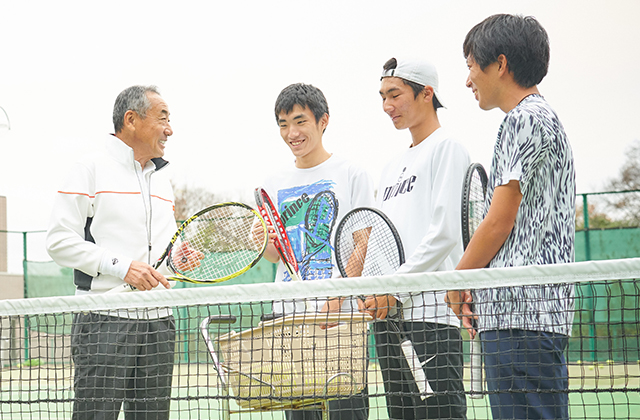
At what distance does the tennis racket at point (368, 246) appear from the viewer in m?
2.78

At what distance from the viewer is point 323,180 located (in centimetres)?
336

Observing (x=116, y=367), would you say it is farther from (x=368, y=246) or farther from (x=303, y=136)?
(x=303, y=136)

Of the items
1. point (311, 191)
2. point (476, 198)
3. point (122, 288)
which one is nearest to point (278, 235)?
point (311, 191)

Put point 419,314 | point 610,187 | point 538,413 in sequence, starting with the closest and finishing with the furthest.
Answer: point 538,413
point 419,314
point 610,187

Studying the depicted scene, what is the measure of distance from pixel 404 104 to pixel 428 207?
50 cm

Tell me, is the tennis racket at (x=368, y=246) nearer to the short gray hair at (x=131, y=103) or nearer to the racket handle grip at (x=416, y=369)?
the racket handle grip at (x=416, y=369)

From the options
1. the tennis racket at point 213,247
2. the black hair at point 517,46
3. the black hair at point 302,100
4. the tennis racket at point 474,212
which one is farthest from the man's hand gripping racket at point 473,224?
the black hair at point 302,100

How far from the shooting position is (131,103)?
11.0 ft

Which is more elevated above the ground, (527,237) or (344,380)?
(527,237)

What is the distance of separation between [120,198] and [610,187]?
1897 cm

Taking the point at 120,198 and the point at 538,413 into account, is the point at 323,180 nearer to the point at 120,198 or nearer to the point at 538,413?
the point at 120,198

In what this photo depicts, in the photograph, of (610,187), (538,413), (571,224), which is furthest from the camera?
(610,187)

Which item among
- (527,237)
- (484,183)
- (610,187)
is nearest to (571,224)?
(527,237)

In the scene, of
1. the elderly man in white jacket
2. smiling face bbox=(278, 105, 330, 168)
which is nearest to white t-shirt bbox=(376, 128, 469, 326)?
smiling face bbox=(278, 105, 330, 168)
